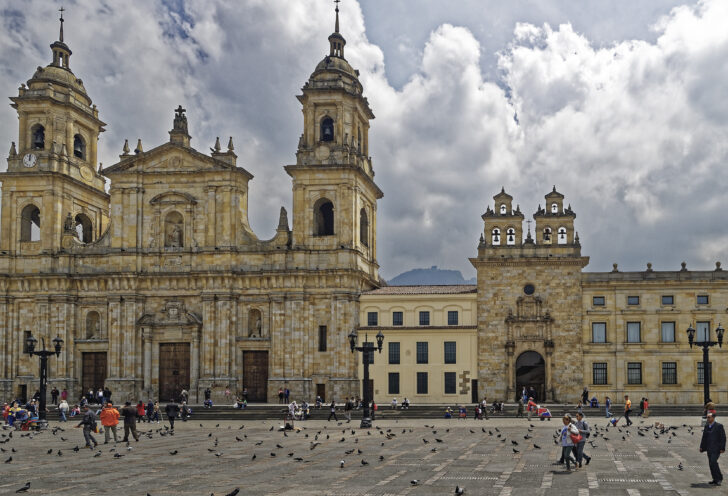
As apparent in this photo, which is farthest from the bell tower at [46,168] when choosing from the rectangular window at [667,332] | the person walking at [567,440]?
the person walking at [567,440]

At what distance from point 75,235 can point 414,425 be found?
35.2 m

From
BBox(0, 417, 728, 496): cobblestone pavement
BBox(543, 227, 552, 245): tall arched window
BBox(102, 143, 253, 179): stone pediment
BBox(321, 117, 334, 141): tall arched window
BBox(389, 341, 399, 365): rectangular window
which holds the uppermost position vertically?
BBox(321, 117, 334, 141): tall arched window

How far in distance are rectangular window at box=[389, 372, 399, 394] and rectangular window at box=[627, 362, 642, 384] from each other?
15.4 meters

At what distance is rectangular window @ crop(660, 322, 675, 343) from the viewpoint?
6425 cm

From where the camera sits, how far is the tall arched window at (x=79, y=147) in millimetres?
76625

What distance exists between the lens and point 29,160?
7262 cm

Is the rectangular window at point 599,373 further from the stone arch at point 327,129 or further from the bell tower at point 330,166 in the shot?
the stone arch at point 327,129

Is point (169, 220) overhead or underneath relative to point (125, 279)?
overhead

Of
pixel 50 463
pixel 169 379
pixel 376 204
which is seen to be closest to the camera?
pixel 50 463

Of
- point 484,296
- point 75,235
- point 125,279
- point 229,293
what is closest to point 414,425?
point 484,296

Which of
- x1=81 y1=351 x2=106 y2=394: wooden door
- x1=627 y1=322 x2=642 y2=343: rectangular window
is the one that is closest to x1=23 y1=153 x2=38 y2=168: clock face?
x1=81 y1=351 x2=106 y2=394: wooden door

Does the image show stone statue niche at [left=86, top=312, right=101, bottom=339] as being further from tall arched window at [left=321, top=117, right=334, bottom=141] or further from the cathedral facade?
tall arched window at [left=321, top=117, right=334, bottom=141]

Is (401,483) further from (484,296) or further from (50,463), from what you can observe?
(484,296)

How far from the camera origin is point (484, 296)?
66000 mm
